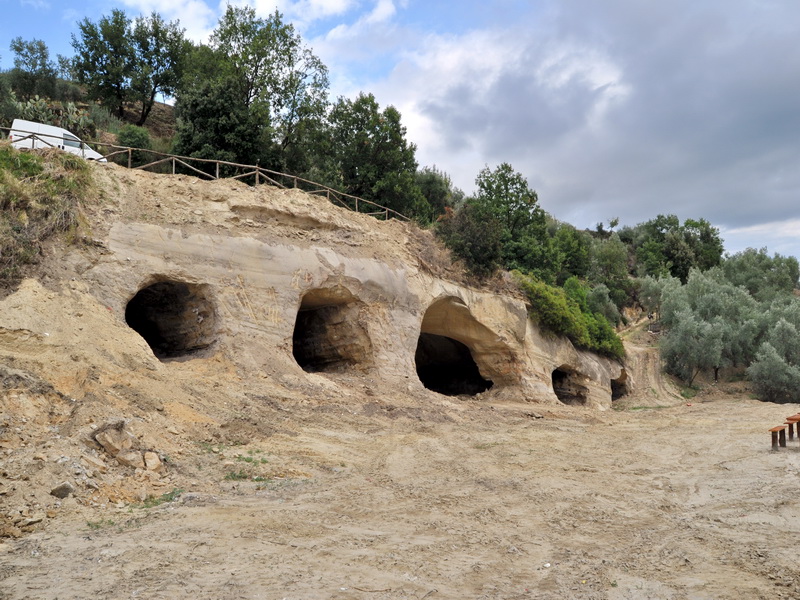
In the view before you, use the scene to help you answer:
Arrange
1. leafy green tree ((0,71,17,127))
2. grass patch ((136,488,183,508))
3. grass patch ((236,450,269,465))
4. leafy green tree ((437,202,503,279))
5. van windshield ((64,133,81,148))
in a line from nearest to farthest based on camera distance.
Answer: grass patch ((136,488,183,508)) → grass patch ((236,450,269,465)) → van windshield ((64,133,81,148)) → leafy green tree ((437,202,503,279)) → leafy green tree ((0,71,17,127))

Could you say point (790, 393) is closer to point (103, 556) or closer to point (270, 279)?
point (270, 279)

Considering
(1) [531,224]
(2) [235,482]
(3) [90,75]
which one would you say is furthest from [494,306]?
(3) [90,75]

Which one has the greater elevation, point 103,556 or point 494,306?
point 494,306

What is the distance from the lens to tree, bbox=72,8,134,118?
34094 mm

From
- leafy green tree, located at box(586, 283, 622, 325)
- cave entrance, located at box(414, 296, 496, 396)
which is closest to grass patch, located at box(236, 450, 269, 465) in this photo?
cave entrance, located at box(414, 296, 496, 396)

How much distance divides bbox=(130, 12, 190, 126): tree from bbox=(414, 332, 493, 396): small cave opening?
20.7 m

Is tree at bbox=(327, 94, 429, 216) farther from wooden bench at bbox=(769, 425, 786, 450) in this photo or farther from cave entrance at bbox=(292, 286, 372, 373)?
wooden bench at bbox=(769, 425, 786, 450)

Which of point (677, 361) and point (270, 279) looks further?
point (677, 361)

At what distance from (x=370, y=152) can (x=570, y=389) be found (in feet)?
43.9

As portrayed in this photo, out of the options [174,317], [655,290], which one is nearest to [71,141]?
[174,317]

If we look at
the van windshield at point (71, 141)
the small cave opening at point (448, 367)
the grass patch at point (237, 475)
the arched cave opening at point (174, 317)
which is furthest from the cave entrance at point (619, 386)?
the van windshield at point (71, 141)

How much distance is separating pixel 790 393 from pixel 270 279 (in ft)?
75.1

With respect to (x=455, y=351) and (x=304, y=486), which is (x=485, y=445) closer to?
(x=304, y=486)

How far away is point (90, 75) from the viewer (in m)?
34.3
